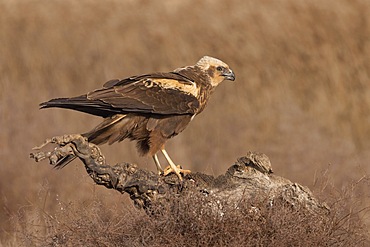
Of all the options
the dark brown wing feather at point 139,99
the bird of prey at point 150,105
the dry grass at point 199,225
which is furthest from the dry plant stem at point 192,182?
the dark brown wing feather at point 139,99

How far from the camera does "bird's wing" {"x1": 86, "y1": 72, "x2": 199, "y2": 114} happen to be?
856cm

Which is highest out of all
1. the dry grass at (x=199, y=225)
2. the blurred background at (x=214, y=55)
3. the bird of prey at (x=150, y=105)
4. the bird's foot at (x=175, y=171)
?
the blurred background at (x=214, y=55)

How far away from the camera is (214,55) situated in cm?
1473

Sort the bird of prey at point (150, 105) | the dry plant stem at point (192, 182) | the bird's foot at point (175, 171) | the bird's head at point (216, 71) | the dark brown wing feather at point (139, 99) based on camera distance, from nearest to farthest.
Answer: the dry plant stem at point (192, 182) < the dark brown wing feather at point (139, 99) < the bird of prey at point (150, 105) < the bird's foot at point (175, 171) < the bird's head at point (216, 71)

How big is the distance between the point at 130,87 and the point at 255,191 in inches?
51.4

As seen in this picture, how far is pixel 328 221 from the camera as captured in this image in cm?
803

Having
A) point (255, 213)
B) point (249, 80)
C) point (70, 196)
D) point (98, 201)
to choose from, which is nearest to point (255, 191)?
point (255, 213)

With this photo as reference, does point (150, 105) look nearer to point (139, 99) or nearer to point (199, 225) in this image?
point (139, 99)

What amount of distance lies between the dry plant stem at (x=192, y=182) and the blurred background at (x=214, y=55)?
5097mm

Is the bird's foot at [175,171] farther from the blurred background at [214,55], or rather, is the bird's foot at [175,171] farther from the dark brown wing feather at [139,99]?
the blurred background at [214,55]

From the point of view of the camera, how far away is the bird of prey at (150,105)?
852cm

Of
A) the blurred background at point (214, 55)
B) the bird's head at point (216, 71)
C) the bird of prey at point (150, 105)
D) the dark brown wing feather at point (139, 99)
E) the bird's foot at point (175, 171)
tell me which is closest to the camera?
the dark brown wing feather at point (139, 99)

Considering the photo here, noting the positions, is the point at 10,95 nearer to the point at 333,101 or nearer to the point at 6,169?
the point at 6,169

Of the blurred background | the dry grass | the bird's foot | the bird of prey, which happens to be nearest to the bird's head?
the bird of prey
